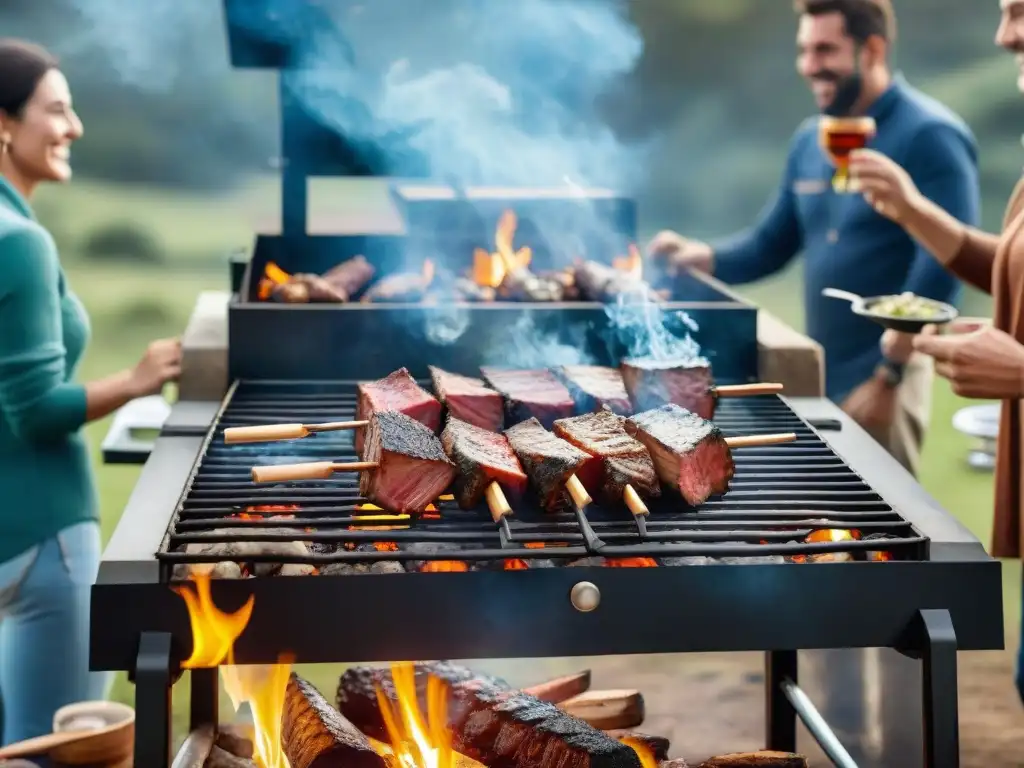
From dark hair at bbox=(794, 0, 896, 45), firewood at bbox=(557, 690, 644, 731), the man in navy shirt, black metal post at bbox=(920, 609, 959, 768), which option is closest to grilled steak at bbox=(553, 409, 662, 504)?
black metal post at bbox=(920, 609, 959, 768)

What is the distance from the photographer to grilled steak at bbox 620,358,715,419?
10.3ft

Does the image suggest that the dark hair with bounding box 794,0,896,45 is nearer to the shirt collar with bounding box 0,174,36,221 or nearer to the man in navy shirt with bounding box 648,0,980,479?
the man in navy shirt with bounding box 648,0,980,479

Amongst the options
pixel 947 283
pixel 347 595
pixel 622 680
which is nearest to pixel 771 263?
pixel 947 283

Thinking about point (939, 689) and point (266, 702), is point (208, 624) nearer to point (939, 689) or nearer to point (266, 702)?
point (266, 702)

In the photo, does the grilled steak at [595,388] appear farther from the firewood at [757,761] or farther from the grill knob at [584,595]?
the firewood at [757,761]

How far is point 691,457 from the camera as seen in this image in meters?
2.65

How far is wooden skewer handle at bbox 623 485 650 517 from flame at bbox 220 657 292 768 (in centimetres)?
102

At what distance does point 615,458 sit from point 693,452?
0.57ft

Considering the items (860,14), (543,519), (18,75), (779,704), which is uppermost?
(860,14)

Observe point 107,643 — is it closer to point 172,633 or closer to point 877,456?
point 172,633

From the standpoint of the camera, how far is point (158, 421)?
4258 mm

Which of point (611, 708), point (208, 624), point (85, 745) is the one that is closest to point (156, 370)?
point (85, 745)

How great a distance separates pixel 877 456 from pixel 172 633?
181 centimetres

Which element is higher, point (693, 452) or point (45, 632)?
point (693, 452)
